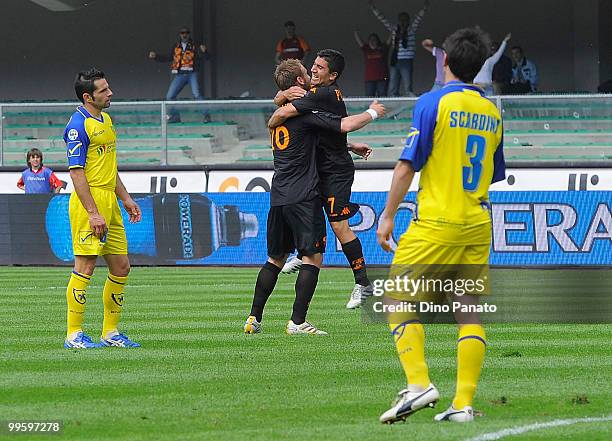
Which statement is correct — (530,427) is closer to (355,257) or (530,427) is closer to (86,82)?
(86,82)

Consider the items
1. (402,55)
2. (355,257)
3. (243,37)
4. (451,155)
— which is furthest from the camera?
(243,37)

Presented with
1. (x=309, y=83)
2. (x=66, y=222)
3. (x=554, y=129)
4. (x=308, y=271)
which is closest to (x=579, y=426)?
(x=308, y=271)

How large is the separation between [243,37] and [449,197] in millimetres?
27541

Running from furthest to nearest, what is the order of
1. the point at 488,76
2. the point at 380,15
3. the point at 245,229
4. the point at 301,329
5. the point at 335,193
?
the point at 380,15 → the point at 488,76 → the point at 245,229 → the point at 335,193 → the point at 301,329

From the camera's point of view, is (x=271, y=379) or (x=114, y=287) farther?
(x=114, y=287)

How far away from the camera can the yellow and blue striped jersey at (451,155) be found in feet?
20.8

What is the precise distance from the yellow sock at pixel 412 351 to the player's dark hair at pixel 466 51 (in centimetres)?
132

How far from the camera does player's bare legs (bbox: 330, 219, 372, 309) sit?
11.5 meters

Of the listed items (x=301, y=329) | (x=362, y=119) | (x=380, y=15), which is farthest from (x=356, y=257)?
(x=380, y=15)

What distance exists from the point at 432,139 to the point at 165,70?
28.1 meters

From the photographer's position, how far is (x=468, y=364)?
6.34m

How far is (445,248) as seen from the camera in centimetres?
639

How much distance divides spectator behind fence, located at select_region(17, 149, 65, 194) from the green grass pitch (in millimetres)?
8436

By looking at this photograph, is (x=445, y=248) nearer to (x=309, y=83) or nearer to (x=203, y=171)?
(x=309, y=83)
